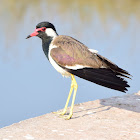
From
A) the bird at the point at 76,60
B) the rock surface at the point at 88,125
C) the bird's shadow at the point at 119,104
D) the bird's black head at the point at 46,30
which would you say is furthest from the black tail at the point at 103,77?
the bird's shadow at the point at 119,104

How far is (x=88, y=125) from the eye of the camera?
23.1 feet

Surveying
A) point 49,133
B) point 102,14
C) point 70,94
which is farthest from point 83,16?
point 49,133

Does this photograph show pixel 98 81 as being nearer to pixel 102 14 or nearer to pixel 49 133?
pixel 49 133

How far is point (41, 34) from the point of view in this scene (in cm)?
728

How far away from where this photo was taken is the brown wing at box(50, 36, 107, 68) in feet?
22.5

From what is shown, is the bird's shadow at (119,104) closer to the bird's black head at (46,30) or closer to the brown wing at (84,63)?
the brown wing at (84,63)

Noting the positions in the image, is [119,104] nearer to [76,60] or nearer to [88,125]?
[88,125]

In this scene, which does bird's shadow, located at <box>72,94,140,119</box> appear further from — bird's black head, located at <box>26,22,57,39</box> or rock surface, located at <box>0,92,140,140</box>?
bird's black head, located at <box>26,22,57,39</box>

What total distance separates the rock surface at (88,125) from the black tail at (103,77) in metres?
0.73

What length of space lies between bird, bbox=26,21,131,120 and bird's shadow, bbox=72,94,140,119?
82 centimetres

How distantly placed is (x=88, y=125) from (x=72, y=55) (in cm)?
128

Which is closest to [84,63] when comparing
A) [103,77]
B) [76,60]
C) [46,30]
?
[76,60]

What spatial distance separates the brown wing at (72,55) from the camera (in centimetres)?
687

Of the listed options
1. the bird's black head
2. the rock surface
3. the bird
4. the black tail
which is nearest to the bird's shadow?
the rock surface
